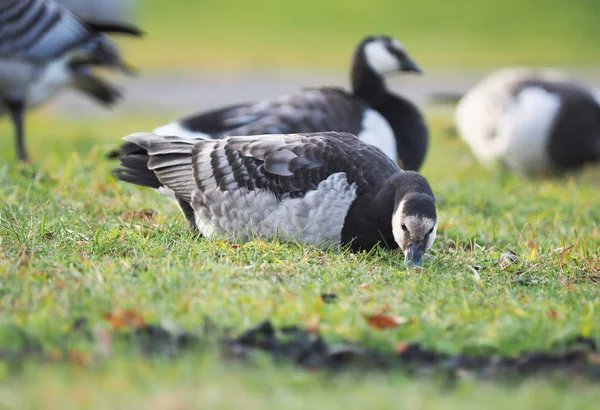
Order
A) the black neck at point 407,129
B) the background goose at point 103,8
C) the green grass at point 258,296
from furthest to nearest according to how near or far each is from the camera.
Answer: the background goose at point 103,8 → the black neck at point 407,129 → the green grass at point 258,296

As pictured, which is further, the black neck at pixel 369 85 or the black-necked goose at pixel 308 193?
the black neck at pixel 369 85

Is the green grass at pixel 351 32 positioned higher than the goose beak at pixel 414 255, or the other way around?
the goose beak at pixel 414 255

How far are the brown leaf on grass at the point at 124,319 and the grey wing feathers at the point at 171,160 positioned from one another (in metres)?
2.07

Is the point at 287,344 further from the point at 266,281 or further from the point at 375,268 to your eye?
the point at 375,268

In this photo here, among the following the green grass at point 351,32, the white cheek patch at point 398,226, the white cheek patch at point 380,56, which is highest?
the white cheek patch at point 380,56

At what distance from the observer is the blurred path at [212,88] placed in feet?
52.0

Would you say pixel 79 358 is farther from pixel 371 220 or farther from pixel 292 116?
pixel 292 116

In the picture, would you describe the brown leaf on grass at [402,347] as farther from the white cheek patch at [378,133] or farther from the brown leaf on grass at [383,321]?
the white cheek patch at [378,133]

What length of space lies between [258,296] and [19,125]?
5.77m

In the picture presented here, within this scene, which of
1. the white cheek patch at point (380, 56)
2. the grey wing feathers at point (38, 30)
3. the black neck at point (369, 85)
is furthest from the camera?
the grey wing feathers at point (38, 30)

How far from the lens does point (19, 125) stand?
8797 mm

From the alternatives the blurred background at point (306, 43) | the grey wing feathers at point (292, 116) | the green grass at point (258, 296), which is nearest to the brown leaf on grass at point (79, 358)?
the green grass at point (258, 296)

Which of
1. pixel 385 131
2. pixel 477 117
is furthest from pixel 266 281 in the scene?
pixel 477 117

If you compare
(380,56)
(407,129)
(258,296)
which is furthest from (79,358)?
(380,56)
